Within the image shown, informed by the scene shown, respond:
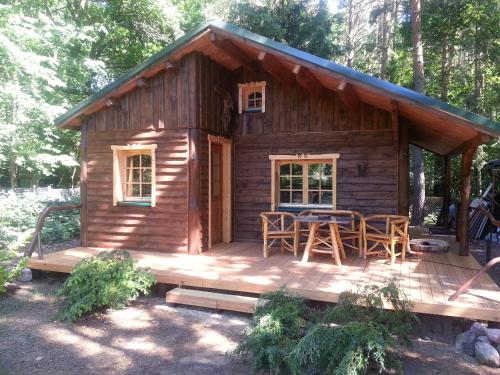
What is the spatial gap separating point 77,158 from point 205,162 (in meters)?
11.1

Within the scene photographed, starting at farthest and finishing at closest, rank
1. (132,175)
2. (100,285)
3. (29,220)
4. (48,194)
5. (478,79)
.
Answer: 1. (478,79)
2. (48,194)
3. (29,220)
4. (132,175)
5. (100,285)

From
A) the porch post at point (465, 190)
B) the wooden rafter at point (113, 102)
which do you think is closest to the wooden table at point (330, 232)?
the porch post at point (465, 190)

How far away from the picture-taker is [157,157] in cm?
707

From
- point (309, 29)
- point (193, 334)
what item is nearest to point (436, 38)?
point (309, 29)

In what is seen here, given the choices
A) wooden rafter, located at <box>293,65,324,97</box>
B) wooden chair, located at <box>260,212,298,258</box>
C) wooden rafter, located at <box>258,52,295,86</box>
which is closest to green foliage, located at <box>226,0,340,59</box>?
wooden rafter, located at <box>258,52,295,86</box>

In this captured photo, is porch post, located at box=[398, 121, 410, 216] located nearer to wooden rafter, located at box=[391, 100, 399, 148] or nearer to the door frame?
wooden rafter, located at box=[391, 100, 399, 148]

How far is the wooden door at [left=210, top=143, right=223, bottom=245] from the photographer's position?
754 centimetres

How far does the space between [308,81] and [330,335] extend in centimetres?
473

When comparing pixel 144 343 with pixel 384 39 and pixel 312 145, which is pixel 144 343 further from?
pixel 384 39

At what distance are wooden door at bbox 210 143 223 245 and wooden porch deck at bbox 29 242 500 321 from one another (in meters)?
0.65

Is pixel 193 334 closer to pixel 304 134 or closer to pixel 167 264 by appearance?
pixel 167 264

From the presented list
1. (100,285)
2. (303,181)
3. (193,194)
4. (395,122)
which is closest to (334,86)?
(395,122)

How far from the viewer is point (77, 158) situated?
16.2 metres

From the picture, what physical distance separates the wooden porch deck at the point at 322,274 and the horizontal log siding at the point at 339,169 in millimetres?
1087
